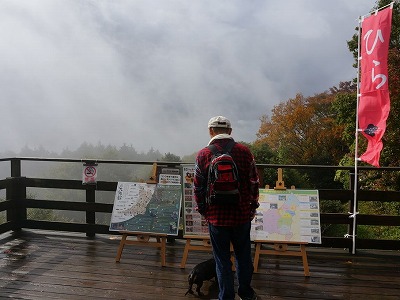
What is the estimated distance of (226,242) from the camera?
107 inches

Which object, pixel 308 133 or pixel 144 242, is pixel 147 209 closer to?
pixel 144 242

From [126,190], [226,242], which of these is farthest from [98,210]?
[226,242]

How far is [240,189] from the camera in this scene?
272 centimetres

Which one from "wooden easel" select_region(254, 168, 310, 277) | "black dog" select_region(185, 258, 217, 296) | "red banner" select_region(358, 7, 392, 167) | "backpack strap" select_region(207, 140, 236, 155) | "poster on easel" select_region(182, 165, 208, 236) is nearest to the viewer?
"backpack strap" select_region(207, 140, 236, 155)

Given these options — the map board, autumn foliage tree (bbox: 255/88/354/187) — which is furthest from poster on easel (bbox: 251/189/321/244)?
autumn foliage tree (bbox: 255/88/354/187)

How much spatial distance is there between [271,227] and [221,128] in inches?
63.5

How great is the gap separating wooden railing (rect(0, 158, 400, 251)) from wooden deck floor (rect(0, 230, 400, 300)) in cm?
18

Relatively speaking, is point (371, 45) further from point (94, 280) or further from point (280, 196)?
point (94, 280)

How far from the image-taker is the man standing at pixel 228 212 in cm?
265

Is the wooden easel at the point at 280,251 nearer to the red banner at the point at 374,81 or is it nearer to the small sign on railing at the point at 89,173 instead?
the red banner at the point at 374,81

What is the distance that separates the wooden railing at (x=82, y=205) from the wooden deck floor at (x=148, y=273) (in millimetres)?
176

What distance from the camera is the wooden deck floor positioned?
10.9 ft

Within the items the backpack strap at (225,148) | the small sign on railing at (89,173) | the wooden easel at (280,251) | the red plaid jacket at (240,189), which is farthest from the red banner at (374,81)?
the small sign on railing at (89,173)

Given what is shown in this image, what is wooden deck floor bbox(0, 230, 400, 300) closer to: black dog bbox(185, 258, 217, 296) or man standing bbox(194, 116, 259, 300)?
black dog bbox(185, 258, 217, 296)
